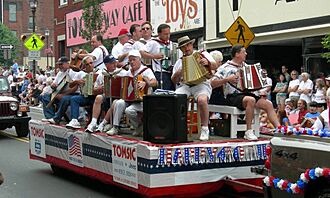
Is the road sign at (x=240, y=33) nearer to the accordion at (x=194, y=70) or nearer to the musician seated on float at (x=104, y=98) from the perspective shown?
the musician seated on float at (x=104, y=98)

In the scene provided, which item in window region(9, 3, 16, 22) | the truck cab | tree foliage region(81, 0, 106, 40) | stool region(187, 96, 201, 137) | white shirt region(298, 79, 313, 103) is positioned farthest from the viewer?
window region(9, 3, 16, 22)

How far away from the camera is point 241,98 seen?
27.6 feet

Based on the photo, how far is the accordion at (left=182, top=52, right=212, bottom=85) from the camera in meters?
8.20

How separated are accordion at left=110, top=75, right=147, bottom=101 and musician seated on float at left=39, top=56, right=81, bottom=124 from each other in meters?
1.65

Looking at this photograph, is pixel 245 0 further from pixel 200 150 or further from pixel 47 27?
pixel 47 27

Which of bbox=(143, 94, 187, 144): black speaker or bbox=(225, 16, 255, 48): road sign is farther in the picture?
bbox=(225, 16, 255, 48): road sign

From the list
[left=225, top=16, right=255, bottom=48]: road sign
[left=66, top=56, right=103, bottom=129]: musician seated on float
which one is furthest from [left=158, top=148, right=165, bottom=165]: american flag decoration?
[left=225, top=16, right=255, bottom=48]: road sign

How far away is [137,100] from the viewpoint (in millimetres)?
8812

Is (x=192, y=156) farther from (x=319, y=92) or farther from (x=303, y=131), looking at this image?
(x=319, y=92)

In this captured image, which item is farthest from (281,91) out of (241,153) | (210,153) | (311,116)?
(210,153)

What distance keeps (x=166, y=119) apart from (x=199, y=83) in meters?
0.94

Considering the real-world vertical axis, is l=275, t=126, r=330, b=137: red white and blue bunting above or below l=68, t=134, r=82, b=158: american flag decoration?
above

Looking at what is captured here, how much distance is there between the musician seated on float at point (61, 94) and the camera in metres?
10.8

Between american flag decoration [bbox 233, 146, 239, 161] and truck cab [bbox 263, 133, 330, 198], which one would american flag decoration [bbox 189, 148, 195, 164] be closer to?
american flag decoration [bbox 233, 146, 239, 161]
